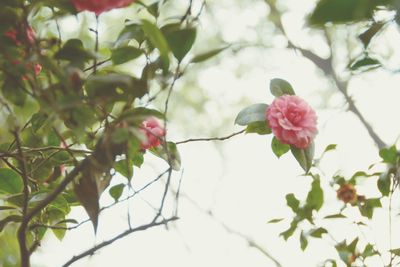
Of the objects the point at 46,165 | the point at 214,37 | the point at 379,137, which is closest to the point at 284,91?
the point at 46,165

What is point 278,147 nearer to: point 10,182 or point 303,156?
point 303,156

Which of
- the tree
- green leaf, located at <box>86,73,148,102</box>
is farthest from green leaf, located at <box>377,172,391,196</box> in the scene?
green leaf, located at <box>86,73,148,102</box>

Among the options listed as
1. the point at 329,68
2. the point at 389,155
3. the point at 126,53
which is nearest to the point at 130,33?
the point at 126,53

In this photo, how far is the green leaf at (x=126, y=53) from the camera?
789 millimetres

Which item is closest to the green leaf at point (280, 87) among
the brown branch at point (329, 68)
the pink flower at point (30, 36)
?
Result: the pink flower at point (30, 36)

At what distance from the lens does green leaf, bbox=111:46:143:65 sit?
79 centimetres

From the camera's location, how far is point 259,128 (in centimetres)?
103

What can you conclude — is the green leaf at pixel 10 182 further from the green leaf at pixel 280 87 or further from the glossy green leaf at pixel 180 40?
the green leaf at pixel 280 87

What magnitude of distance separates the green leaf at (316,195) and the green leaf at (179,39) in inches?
30.4

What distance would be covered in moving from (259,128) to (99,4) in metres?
0.46

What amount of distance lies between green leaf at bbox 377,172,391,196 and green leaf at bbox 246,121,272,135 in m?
0.41

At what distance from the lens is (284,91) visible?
1078 millimetres

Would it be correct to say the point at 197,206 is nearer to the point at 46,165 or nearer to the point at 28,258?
the point at 46,165

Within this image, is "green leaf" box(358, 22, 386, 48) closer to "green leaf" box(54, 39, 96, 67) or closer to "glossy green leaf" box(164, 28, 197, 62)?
"glossy green leaf" box(164, 28, 197, 62)
